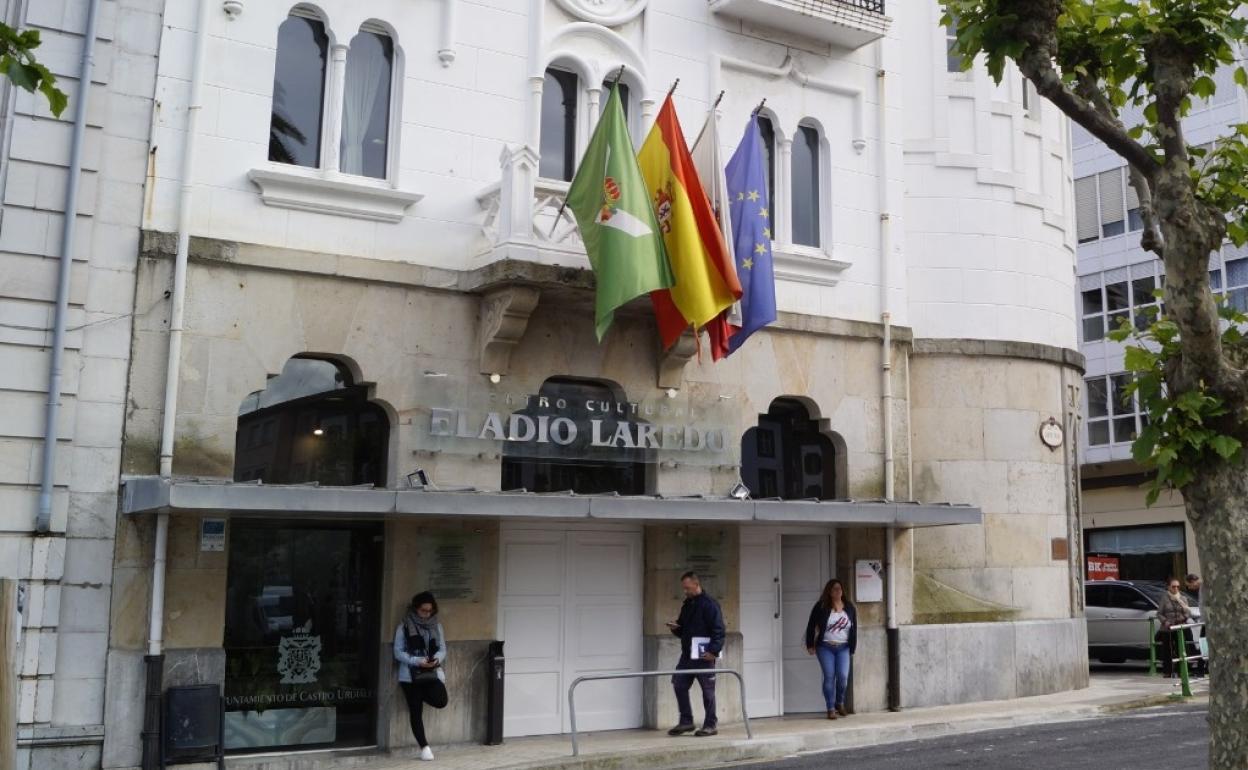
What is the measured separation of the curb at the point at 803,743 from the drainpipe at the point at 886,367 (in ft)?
5.20

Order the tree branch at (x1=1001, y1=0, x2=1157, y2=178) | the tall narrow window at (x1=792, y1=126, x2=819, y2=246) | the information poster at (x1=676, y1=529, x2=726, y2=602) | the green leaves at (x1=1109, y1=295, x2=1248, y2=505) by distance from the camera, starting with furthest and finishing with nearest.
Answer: the tall narrow window at (x1=792, y1=126, x2=819, y2=246)
the information poster at (x1=676, y1=529, x2=726, y2=602)
the tree branch at (x1=1001, y1=0, x2=1157, y2=178)
the green leaves at (x1=1109, y1=295, x2=1248, y2=505)

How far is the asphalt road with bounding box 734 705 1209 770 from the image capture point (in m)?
13.0

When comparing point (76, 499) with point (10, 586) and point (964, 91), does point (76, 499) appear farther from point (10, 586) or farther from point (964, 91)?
point (964, 91)

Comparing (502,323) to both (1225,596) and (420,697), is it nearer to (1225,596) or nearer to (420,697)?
(420,697)

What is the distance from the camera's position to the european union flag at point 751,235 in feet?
52.1

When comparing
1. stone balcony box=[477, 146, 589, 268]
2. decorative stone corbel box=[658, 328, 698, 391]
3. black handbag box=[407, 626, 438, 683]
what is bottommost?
black handbag box=[407, 626, 438, 683]

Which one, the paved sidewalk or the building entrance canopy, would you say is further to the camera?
the paved sidewalk

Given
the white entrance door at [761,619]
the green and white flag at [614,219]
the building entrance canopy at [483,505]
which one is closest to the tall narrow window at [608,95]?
the green and white flag at [614,219]

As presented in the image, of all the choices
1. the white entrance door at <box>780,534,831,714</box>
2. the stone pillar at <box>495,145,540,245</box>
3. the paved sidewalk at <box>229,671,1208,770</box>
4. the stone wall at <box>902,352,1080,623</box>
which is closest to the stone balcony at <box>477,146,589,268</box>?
the stone pillar at <box>495,145,540,245</box>

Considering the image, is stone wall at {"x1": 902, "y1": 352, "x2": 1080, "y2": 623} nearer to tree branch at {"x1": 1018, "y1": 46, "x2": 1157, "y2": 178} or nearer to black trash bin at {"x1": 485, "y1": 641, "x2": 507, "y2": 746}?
black trash bin at {"x1": 485, "y1": 641, "x2": 507, "y2": 746}

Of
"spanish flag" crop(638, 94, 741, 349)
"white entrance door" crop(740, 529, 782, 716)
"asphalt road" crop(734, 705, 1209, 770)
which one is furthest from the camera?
"white entrance door" crop(740, 529, 782, 716)

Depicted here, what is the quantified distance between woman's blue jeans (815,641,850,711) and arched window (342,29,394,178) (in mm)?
8011

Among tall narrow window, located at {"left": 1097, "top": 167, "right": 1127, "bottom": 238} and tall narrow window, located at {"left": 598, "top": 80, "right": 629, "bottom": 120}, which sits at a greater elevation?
tall narrow window, located at {"left": 1097, "top": 167, "right": 1127, "bottom": 238}

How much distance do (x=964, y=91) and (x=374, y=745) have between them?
12.7 metres
